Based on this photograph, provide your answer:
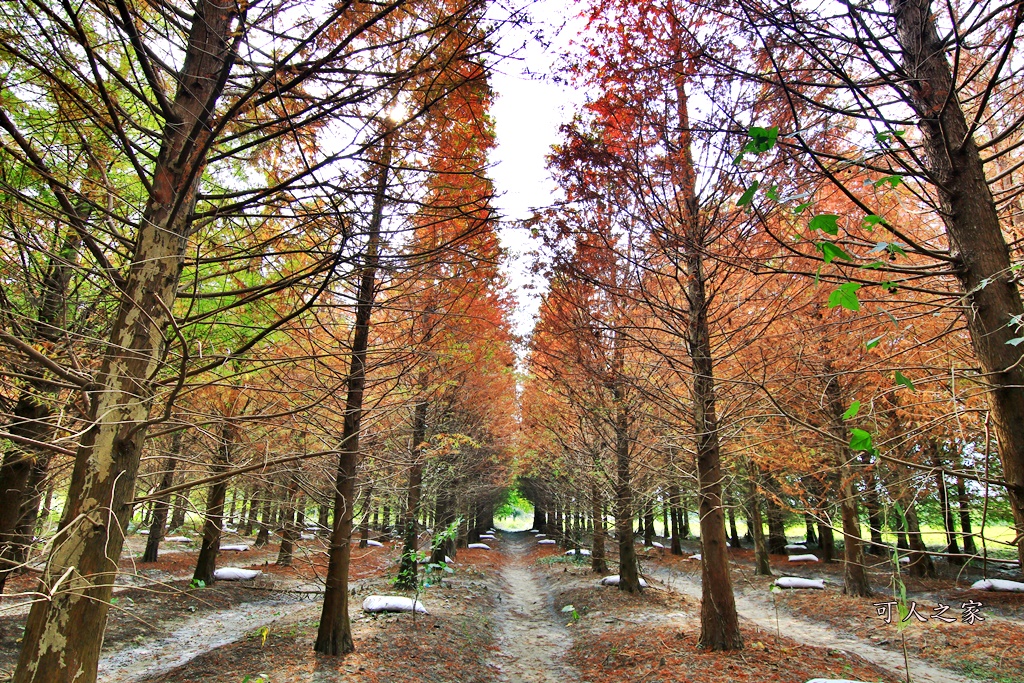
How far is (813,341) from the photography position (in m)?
5.99

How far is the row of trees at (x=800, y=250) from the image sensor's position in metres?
2.40

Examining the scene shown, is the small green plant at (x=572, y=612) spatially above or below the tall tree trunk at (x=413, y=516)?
below

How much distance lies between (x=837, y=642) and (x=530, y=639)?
17.5 feet

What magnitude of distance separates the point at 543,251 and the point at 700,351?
246 centimetres

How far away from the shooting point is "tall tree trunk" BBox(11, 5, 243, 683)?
2.11 meters

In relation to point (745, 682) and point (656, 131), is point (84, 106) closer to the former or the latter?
point (656, 131)

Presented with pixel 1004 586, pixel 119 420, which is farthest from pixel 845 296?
pixel 1004 586

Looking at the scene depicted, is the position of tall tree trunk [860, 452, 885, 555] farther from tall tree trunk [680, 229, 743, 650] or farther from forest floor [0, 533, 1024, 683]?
tall tree trunk [680, 229, 743, 650]

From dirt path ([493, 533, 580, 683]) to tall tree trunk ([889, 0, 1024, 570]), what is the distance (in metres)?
6.27

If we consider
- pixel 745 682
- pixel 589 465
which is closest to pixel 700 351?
pixel 745 682

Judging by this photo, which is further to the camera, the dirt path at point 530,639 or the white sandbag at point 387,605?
the white sandbag at point 387,605

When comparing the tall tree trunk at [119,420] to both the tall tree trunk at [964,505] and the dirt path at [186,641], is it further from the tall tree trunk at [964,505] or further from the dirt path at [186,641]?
the dirt path at [186,641]

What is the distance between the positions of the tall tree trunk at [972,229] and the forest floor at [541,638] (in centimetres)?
148

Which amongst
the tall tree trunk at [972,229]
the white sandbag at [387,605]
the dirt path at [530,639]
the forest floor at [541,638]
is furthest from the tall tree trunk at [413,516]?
the tall tree trunk at [972,229]
